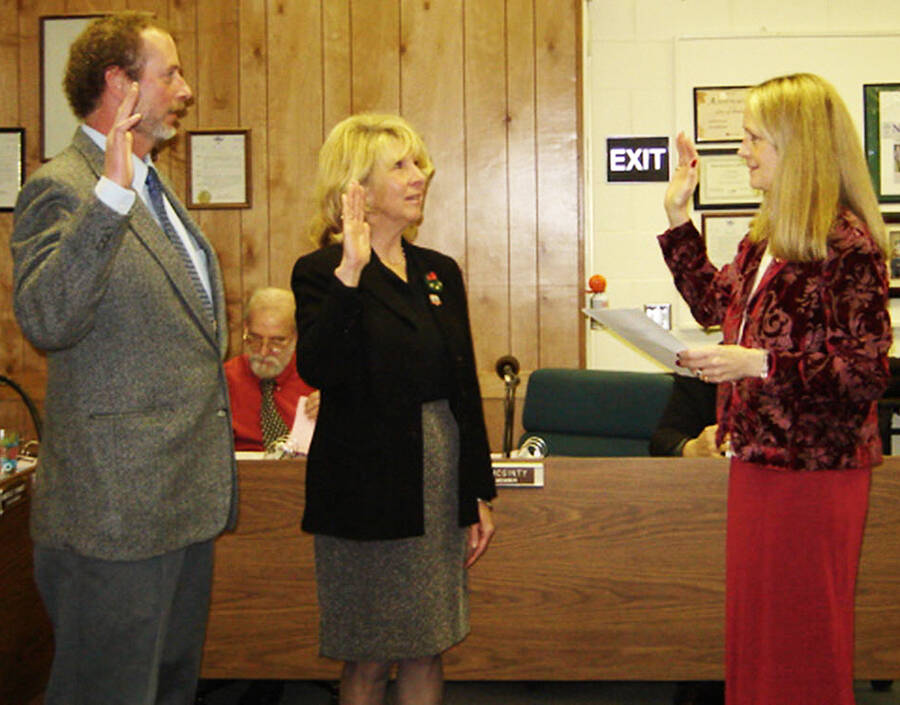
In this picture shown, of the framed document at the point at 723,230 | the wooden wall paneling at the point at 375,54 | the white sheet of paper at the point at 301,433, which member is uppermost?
the wooden wall paneling at the point at 375,54

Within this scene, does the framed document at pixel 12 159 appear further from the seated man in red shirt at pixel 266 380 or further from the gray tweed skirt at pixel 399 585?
the gray tweed skirt at pixel 399 585

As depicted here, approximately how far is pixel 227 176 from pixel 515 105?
1.16 meters

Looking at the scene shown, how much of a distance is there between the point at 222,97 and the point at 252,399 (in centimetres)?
145

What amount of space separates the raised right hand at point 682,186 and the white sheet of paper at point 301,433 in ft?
3.54

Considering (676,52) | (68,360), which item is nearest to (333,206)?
(68,360)

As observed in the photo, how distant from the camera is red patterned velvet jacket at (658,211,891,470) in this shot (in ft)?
5.86

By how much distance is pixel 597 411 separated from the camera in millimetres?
3107

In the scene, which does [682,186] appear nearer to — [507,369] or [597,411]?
[507,369]

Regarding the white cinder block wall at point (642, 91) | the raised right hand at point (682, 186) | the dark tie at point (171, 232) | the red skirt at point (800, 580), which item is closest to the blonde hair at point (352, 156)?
the dark tie at point (171, 232)

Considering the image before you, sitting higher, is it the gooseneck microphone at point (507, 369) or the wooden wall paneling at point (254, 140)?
the wooden wall paneling at point (254, 140)

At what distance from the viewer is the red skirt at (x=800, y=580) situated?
1.83 meters

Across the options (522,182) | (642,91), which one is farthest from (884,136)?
(522,182)

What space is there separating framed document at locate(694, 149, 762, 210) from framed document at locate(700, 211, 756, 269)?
37 millimetres

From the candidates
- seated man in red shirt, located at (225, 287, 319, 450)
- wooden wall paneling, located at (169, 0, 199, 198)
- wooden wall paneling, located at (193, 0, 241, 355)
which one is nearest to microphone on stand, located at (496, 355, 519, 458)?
seated man in red shirt, located at (225, 287, 319, 450)
